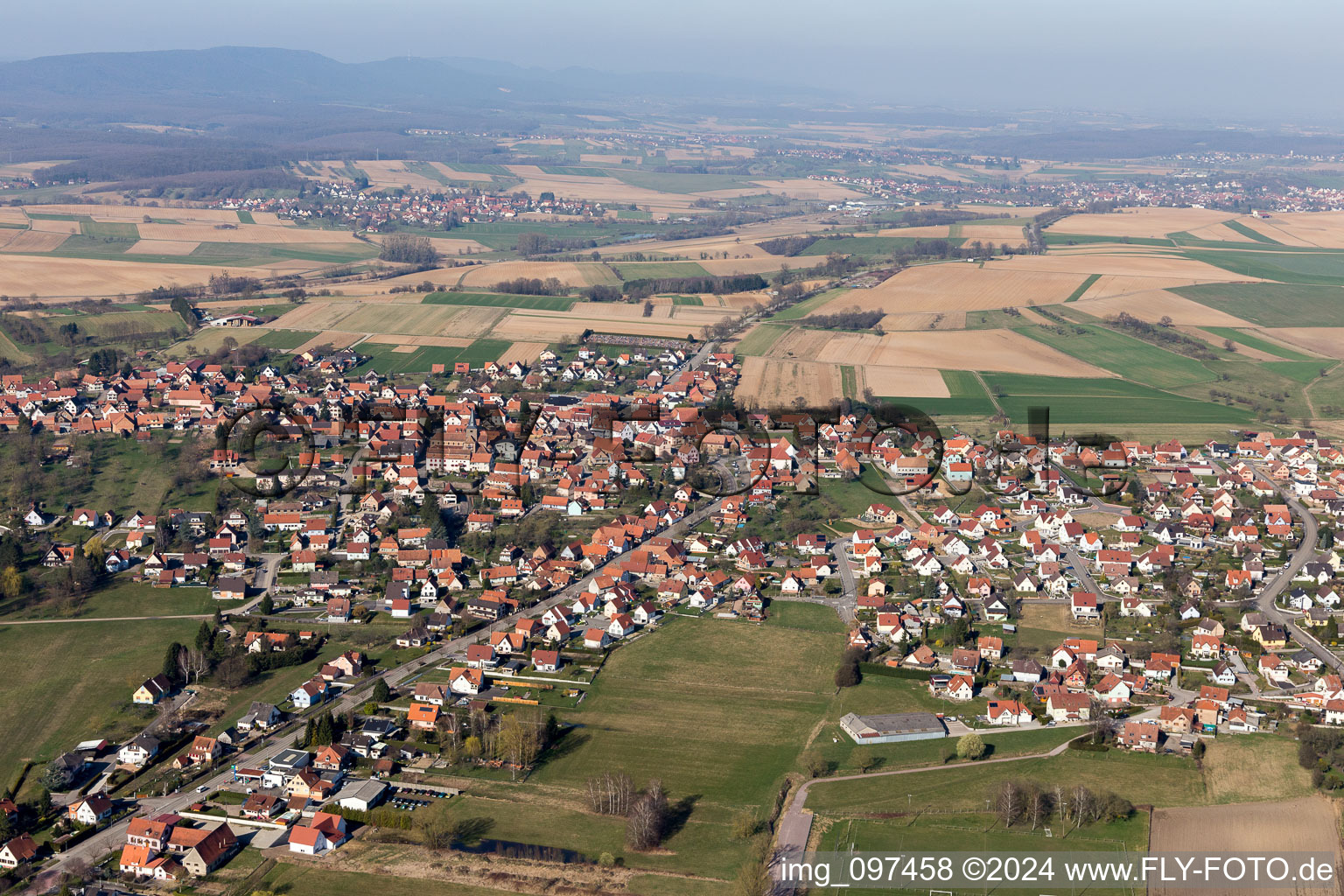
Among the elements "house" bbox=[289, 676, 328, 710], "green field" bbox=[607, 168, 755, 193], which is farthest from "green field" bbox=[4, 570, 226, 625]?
"green field" bbox=[607, 168, 755, 193]

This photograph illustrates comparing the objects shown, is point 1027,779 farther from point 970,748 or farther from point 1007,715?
point 1007,715

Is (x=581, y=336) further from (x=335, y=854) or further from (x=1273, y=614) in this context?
(x=335, y=854)

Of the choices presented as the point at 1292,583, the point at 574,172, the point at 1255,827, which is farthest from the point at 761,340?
the point at 574,172

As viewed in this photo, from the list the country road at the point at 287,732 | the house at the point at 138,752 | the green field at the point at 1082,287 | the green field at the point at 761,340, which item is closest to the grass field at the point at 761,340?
the green field at the point at 761,340

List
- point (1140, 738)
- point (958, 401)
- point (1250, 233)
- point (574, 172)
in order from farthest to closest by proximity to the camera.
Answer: point (574, 172)
point (1250, 233)
point (958, 401)
point (1140, 738)

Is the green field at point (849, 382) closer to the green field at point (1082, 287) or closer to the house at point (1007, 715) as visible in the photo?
the green field at point (1082, 287)

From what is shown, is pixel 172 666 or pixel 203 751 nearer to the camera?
pixel 203 751

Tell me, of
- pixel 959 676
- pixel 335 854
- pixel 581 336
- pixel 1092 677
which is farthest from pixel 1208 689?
pixel 581 336
